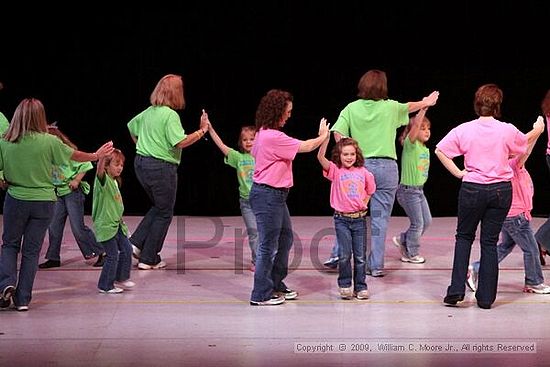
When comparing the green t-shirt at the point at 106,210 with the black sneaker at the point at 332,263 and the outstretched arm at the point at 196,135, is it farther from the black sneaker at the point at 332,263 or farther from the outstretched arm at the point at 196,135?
the black sneaker at the point at 332,263

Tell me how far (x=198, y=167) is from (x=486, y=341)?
242 inches

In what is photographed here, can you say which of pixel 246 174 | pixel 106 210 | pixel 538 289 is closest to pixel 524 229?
pixel 538 289

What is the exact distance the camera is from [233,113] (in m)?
11.9

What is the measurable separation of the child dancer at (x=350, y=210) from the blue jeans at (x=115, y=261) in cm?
155

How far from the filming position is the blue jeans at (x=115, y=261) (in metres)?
7.72

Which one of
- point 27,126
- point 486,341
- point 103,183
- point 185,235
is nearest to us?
point 486,341

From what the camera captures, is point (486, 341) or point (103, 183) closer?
point (486, 341)

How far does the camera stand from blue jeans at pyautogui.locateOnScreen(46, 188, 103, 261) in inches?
347

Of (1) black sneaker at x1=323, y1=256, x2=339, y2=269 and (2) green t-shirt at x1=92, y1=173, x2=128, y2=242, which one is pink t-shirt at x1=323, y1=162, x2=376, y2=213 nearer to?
(1) black sneaker at x1=323, y1=256, x2=339, y2=269

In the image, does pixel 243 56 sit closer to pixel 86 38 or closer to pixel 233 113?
pixel 233 113

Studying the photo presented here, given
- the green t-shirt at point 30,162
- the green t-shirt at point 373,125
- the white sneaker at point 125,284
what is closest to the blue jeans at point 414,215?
the green t-shirt at point 373,125

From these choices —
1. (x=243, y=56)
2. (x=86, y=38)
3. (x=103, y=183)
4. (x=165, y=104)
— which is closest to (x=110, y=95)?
(x=86, y=38)

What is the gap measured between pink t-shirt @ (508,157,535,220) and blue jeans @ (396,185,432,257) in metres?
1.29

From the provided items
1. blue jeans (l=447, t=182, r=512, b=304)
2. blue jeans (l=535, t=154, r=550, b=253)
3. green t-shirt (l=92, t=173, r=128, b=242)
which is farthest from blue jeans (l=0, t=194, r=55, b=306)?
blue jeans (l=535, t=154, r=550, b=253)
